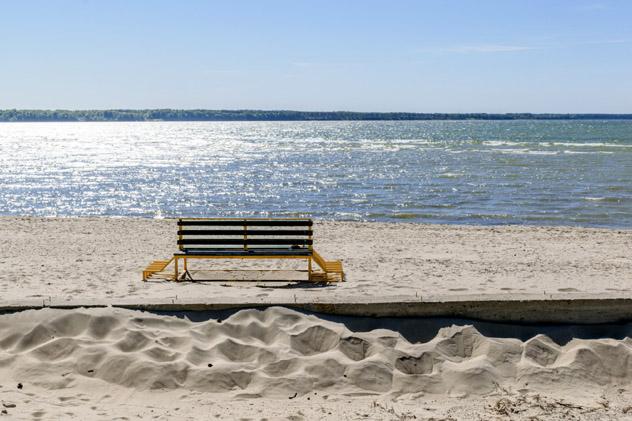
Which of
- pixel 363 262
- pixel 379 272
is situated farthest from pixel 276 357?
pixel 363 262

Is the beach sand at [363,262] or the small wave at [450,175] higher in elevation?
the beach sand at [363,262]

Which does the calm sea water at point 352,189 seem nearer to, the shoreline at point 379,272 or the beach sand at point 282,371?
the shoreline at point 379,272

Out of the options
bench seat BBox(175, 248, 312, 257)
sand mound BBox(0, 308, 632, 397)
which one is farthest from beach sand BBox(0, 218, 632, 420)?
bench seat BBox(175, 248, 312, 257)

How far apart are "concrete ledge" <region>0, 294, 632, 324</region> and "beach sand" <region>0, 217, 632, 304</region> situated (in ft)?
0.60

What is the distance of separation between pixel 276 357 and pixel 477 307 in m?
1.85

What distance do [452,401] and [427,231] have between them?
11.4 metres

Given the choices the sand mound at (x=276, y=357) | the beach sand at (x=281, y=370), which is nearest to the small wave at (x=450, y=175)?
the beach sand at (x=281, y=370)

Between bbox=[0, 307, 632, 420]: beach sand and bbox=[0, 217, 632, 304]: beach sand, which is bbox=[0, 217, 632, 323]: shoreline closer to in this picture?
bbox=[0, 217, 632, 304]: beach sand

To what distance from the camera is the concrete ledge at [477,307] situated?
6.23 metres

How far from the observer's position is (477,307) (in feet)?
20.5

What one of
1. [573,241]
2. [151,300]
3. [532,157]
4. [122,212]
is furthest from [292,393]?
[532,157]

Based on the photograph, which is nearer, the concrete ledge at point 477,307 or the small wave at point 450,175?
the concrete ledge at point 477,307

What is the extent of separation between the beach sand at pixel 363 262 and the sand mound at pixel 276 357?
55 centimetres

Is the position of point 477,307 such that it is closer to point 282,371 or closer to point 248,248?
point 282,371
